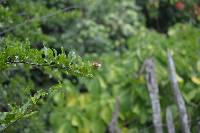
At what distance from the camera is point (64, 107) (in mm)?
4539

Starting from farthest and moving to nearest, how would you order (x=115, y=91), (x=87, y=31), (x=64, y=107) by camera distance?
(x=87, y=31) < (x=64, y=107) < (x=115, y=91)

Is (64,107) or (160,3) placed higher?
(160,3)

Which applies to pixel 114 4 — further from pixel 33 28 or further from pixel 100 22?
pixel 33 28

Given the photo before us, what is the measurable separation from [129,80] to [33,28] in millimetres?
1239

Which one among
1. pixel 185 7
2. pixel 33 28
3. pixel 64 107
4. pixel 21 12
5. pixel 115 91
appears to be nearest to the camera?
pixel 33 28

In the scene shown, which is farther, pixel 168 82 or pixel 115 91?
pixel 115 91

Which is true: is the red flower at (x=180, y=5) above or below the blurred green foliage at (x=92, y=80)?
above

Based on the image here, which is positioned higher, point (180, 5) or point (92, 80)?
point (180, 5)

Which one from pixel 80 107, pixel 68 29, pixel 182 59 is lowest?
pixel 80 107

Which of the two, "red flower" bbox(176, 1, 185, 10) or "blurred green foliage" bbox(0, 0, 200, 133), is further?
"red flower" bbox(176, 1, 185, 10)

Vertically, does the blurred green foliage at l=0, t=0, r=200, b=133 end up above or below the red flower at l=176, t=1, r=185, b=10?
below

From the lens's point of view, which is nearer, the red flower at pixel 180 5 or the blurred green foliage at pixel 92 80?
the blurred green foliage at pixel 92 80

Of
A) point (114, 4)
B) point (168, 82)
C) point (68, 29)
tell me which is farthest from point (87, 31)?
point (168, 82)

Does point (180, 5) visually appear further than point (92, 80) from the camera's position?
Yes
